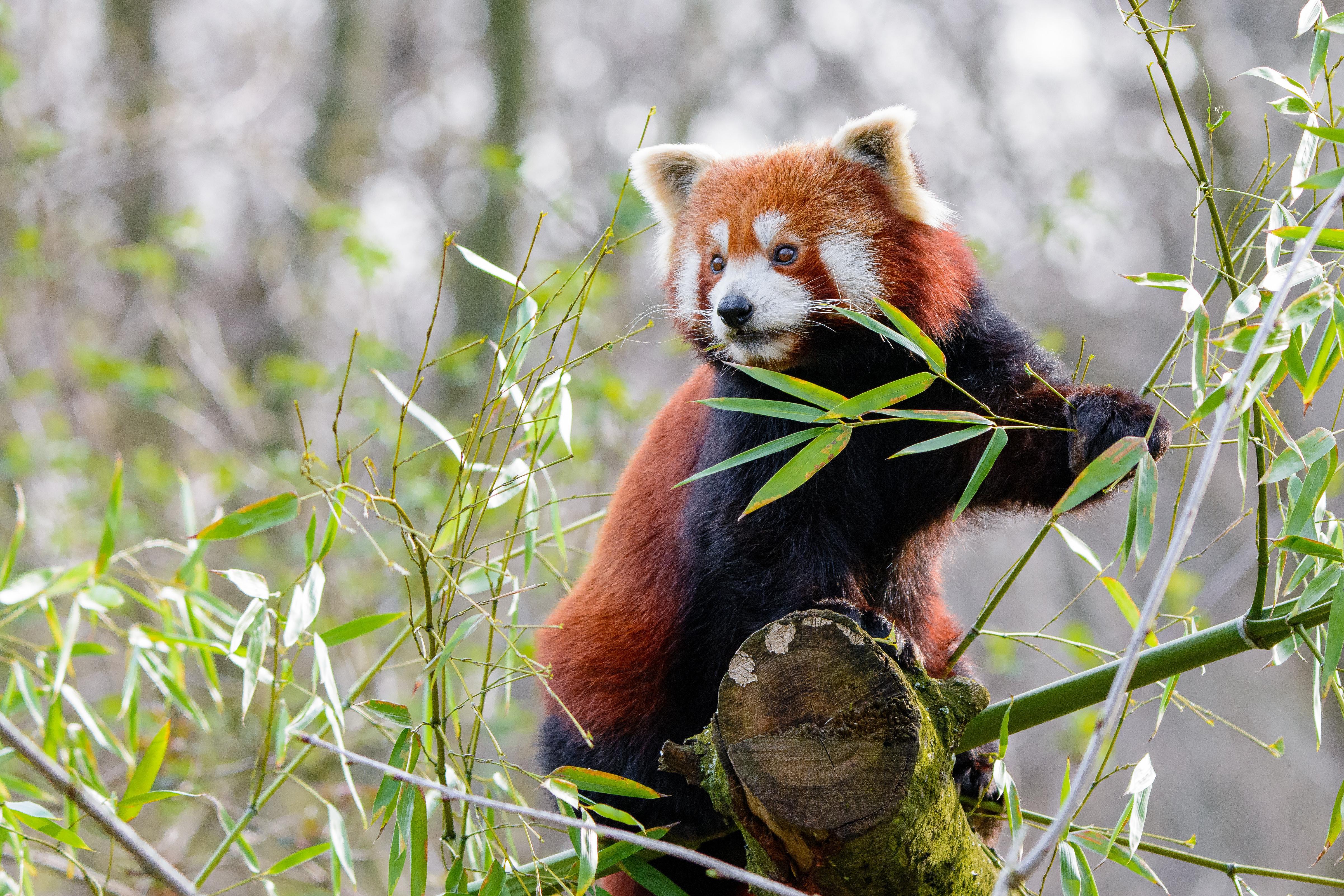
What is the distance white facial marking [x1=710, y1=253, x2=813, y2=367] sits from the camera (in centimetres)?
234

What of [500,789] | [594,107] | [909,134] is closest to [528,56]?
[594,107]

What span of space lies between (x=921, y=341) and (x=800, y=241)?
823mm

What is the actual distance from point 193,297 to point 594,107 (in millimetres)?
4130

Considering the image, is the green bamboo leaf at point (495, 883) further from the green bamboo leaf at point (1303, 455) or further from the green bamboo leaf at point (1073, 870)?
the green bamboo leaf at point (1303, 455)

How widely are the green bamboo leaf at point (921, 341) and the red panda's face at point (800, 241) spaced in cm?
59

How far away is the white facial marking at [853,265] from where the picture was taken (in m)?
2.39

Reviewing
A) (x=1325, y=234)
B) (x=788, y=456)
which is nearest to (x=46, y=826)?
(x=788, y=456)

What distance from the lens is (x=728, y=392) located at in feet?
8.14

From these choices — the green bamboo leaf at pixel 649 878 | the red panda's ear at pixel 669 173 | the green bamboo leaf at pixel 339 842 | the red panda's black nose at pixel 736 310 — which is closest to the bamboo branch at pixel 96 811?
the green bamboo leaf at pixel 339 842

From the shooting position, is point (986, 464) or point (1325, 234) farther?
point (986, 464)

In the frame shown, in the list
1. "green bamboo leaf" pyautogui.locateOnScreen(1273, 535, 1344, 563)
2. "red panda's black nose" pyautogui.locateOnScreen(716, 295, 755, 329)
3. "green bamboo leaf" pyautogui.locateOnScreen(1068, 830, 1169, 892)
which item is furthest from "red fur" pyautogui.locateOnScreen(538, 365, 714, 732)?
"green bamboo leaf" pyautogui.locateOnScreen(1273, 535, 1344, 563)

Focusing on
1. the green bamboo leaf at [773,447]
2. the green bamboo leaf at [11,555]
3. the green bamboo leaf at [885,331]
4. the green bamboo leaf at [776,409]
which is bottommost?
the green bamboo leaf at [11,555]

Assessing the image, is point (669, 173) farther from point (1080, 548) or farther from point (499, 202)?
point (499, 202)

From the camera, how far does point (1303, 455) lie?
1575mm
